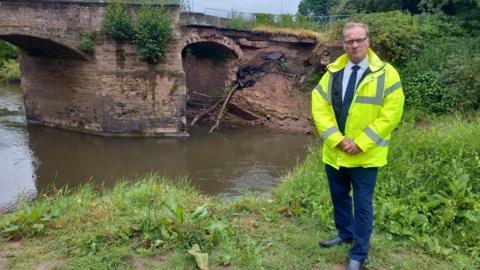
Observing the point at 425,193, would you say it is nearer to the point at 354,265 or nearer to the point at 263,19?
the point at 354,265

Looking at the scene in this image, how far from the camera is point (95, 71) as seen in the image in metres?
13.2

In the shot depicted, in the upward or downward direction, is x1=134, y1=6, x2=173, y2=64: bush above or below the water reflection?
above

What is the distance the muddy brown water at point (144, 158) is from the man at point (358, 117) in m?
5.40

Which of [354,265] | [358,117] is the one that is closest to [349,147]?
[358,117]

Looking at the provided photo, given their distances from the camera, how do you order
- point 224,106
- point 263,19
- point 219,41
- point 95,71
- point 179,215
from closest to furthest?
1. point 179,215
2. point 95,71
3. point 219,41
4. point 224,106
5. point 263,19

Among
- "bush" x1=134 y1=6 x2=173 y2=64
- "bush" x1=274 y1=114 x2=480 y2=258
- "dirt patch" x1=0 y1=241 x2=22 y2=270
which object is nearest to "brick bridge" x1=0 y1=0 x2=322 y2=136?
"bush" x1=134 y1=6 x2=173 y2=64

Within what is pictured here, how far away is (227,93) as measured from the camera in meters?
16.2

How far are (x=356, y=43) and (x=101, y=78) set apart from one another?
455 inches

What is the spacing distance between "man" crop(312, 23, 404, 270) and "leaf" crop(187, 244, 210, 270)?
41.5 inches

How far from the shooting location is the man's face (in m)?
2.95

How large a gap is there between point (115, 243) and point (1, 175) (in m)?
8.17

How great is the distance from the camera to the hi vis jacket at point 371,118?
2953 millimetres

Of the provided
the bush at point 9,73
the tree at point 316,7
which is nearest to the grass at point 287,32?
the bush at point 9,73

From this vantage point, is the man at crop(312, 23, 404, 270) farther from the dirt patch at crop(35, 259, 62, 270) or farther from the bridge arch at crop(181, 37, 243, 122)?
the bridge arch at crop(181, 37, 243, 122)
